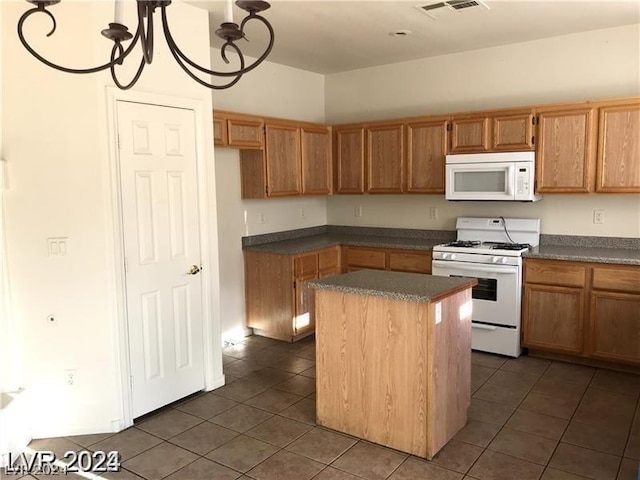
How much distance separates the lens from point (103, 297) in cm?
316

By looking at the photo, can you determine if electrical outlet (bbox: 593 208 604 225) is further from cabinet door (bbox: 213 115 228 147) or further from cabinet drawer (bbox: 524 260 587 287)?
cabinet door (bbox: 213 115 228 147)

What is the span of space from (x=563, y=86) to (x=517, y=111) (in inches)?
20.2

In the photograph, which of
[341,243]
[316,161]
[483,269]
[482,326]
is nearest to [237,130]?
[316,161]

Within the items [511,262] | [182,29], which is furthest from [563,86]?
[182,29]

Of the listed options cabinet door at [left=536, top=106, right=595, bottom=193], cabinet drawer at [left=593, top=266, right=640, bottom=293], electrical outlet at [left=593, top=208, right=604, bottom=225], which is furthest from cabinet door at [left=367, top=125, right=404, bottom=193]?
cabinet drawer at [left=593, top=266, right=640, bottom=293]

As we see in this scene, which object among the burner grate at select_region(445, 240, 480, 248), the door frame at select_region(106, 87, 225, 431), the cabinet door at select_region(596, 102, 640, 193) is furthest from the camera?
the burner grate at select_region(445, 240, 480, 248)

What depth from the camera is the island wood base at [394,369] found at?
9.18 ft

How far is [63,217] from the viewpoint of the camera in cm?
304

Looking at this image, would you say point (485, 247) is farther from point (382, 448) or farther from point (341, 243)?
point (382, 448)

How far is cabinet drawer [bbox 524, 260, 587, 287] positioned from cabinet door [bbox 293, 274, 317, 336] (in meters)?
1.95

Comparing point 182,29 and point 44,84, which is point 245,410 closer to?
point 44,84

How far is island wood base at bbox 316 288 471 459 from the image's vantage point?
280 centimetres

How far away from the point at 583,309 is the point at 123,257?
3.45 meters

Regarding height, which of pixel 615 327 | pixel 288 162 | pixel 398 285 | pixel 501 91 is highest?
pixel 501 91
